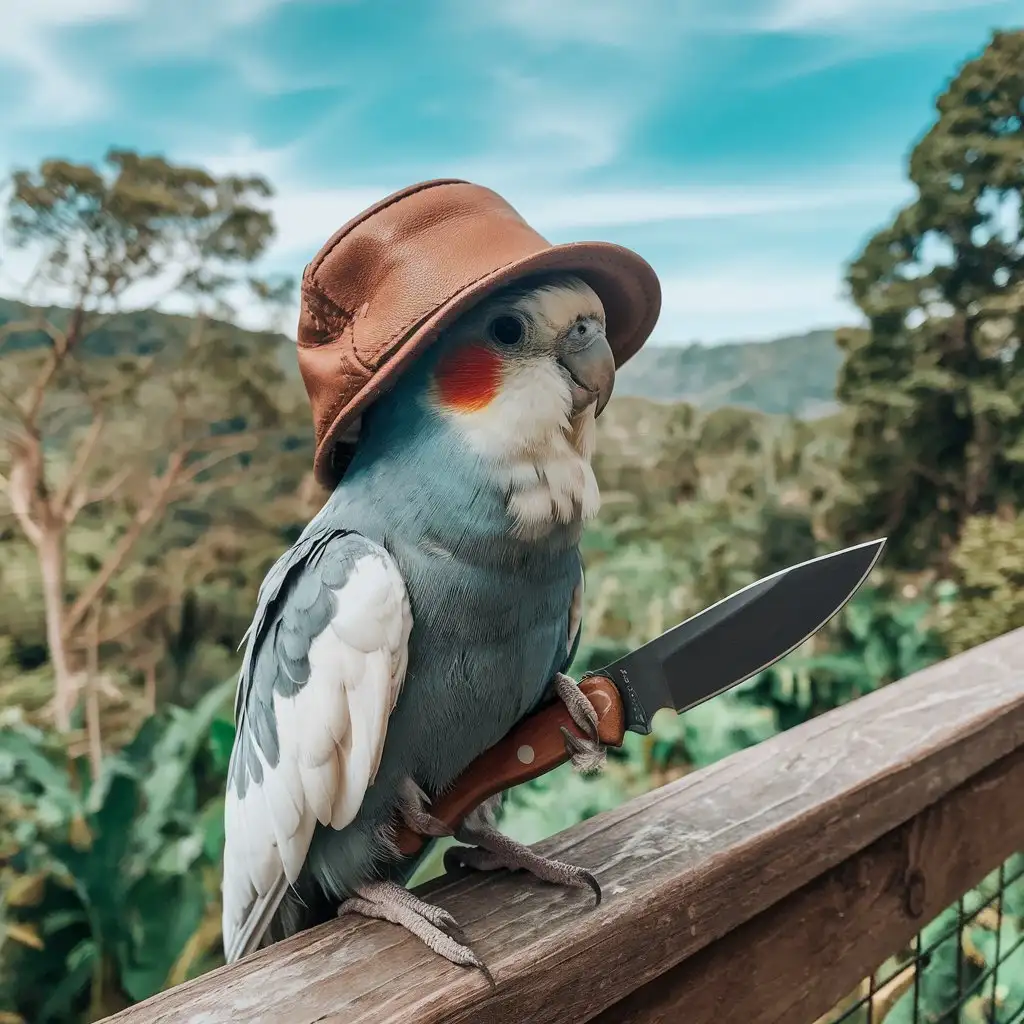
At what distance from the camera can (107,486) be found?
2883 millimetres

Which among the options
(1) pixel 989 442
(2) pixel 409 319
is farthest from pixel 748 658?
(1) pixel 989 442

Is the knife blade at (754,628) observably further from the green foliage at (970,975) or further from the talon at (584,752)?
the green foliage at (970,975)

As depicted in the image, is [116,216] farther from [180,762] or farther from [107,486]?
[180,762]

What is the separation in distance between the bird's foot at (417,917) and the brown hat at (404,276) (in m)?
0.29

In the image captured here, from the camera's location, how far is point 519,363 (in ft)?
1.66

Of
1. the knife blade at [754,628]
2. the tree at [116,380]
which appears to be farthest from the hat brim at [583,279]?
the tree at [116,380]

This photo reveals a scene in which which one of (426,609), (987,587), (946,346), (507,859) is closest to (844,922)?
(507,859)

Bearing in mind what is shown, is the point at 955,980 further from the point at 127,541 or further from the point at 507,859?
the point at 127,541

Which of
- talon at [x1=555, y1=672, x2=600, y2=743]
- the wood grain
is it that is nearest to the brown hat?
talon at [x1=555, y1=672, x2=600, y2=743]

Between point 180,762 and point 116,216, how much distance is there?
6.10 ft

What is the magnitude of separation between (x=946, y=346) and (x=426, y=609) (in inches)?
109

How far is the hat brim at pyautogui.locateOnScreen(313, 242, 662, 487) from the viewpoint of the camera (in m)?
0.46

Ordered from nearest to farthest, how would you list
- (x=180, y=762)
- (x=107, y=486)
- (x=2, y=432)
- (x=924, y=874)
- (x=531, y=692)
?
(x=531, y=692), (x=924, y=874), (x=180, y=762), (x=2, y=432), (x=107, y=486)

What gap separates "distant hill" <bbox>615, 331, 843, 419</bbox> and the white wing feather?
10.3ft
